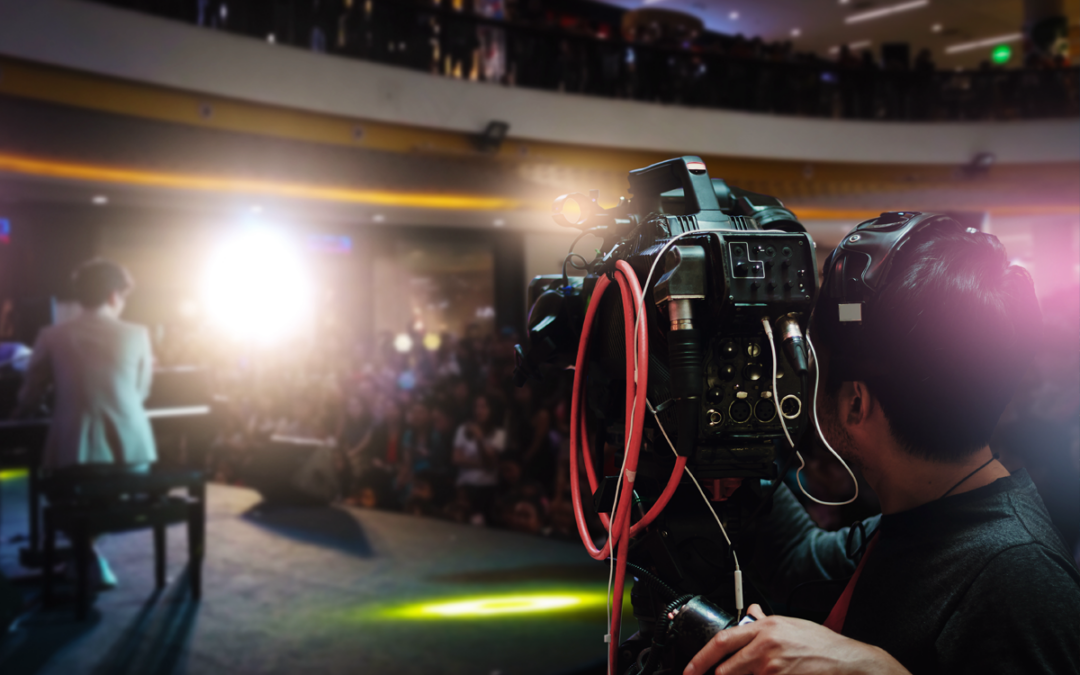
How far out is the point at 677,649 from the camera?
72 centimetres

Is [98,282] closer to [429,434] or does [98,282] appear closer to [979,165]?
[429,434]

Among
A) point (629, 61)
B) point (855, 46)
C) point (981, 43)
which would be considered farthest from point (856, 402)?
point (981, 43)

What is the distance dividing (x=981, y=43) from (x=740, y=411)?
14.5 metres

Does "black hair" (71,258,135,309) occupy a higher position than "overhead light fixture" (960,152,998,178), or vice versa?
"overhead light fixture" (960,152,998,178)

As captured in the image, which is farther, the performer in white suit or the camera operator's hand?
the performer in white suit

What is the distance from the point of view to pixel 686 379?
28.5 inches

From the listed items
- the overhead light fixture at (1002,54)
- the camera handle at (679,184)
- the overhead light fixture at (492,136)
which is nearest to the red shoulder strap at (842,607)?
the camera handle at (679,184)

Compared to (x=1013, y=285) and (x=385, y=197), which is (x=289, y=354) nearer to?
(x=385, y=197)

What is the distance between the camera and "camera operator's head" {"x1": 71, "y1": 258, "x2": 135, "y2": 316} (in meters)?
3.02

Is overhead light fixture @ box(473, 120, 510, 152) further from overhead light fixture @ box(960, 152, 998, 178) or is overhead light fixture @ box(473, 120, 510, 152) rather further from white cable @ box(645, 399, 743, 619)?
white cable @ box(645, 399, 743, 619)

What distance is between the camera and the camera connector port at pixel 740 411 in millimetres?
778

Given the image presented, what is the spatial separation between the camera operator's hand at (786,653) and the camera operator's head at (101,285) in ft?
10.3

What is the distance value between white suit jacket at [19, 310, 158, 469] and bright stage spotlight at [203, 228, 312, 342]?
542 cm

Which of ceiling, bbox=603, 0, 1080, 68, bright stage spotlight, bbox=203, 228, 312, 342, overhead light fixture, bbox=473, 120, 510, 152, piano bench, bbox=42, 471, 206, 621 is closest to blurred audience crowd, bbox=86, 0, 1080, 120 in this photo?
overhead light fixture, bbox=473, 120, 510, 152
